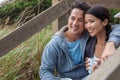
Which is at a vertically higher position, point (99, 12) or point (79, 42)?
point (99, 12)

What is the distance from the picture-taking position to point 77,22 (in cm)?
245

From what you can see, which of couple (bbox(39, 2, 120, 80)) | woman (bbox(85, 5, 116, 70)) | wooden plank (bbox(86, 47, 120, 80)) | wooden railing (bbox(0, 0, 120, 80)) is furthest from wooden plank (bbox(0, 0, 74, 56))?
wooden plank (bbox(86, 47, 120, 80))

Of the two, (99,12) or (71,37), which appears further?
(71,37)

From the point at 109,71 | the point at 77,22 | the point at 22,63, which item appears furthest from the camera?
the point at 22,63

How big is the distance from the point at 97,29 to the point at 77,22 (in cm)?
16

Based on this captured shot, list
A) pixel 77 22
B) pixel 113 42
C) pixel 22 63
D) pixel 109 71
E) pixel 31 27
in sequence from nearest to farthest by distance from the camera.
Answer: pixel 109 71
pixel 113 42
pixel 77 22
pixel 31 27
pixel 22 63

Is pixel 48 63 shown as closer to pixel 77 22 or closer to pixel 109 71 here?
pixel 77 22

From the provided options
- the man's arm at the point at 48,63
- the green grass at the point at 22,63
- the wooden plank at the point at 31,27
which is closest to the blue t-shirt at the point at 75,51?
the man's arm at the point at 48,63

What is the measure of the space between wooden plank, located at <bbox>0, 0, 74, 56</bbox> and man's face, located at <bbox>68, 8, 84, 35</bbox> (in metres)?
0.49

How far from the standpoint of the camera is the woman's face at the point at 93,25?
2.39m

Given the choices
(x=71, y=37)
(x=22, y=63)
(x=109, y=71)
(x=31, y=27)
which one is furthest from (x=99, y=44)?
(x=109, y=71)

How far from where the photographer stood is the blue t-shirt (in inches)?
100

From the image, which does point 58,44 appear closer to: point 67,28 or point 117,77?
point 67,28

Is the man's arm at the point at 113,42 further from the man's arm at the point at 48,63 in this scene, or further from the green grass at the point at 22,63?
the green grass at the point at 22,63
